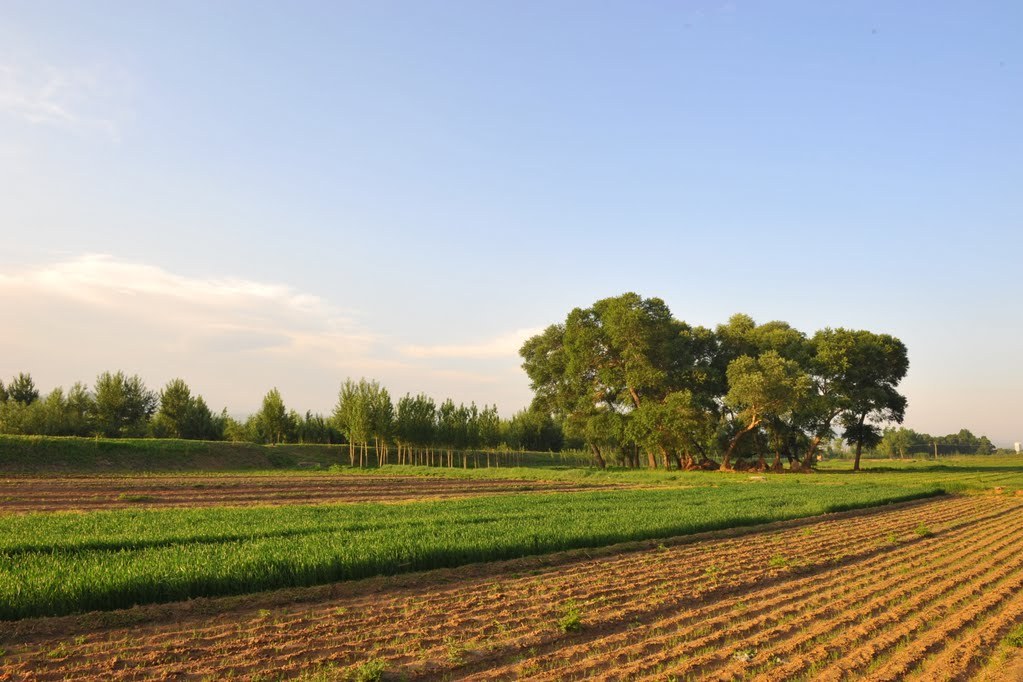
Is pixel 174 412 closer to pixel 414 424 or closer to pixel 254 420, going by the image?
pixel 254 420

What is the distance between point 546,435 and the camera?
330 feet

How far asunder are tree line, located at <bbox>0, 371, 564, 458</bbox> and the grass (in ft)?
134

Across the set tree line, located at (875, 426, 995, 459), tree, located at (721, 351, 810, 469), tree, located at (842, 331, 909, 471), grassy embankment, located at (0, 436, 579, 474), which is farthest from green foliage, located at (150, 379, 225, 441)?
tree line, located at (875, 426, 995, 459)

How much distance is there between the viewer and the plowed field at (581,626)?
7199mm

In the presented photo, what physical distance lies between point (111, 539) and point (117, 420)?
198ft

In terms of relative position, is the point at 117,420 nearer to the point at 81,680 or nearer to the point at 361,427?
the point at 361,427

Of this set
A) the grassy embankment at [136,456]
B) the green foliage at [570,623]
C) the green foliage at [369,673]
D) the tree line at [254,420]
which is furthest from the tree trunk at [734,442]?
the green foliage at [369,673]

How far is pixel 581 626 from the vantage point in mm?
8711

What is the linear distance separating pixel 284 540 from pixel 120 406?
202 feet

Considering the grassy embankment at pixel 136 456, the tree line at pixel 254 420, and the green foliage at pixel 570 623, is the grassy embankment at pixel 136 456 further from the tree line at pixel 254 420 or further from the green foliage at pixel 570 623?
the green foliage at pixel 570 623

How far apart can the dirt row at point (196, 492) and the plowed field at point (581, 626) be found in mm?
17689

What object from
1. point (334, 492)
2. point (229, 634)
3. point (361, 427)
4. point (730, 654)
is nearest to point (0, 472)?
point (334, 492)

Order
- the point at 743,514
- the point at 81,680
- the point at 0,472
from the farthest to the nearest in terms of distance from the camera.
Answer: the point at 0,472 < the point at 743,514 < the point at 81,680

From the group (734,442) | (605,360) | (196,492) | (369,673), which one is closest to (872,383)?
(734,442)
